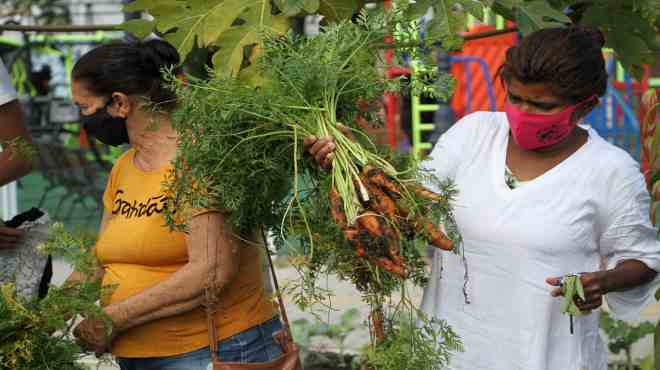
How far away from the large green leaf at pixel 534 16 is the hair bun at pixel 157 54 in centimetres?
107

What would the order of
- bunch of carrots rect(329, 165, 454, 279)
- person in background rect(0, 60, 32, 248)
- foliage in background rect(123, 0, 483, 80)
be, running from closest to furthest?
bunch of carrots rect(329, 165, 454, 279) < foliage in background rect(123, 0, 483, 80) < person in background rect(0, 60, 32, 248)

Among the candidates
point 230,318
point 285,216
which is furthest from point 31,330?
point 285,216

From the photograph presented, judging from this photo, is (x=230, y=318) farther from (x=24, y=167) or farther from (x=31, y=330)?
(x=24, y=167)

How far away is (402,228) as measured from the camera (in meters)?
2.64

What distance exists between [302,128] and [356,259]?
14.5 inches

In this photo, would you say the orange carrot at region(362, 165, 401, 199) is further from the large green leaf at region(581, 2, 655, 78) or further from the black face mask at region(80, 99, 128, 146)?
the large green leaf at region(581, 2, 655, 78)

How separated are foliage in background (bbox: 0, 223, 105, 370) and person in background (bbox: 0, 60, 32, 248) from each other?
745mm

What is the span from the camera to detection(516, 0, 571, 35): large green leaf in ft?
10.9

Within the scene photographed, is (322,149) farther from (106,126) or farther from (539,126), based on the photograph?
(106,126)

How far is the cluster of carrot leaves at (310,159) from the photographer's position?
2.67m

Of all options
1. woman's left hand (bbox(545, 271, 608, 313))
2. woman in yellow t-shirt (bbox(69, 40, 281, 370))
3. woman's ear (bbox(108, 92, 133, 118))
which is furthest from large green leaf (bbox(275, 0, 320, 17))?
woman's left hand (bbox(545, 271, 608, 313))

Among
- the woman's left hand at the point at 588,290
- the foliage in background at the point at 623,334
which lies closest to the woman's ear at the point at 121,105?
the woman's left hand at the point at 588,290

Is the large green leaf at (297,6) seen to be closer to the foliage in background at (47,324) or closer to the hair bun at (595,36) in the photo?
the hair bun at (595,36)

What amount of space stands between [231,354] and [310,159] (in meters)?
0.73
